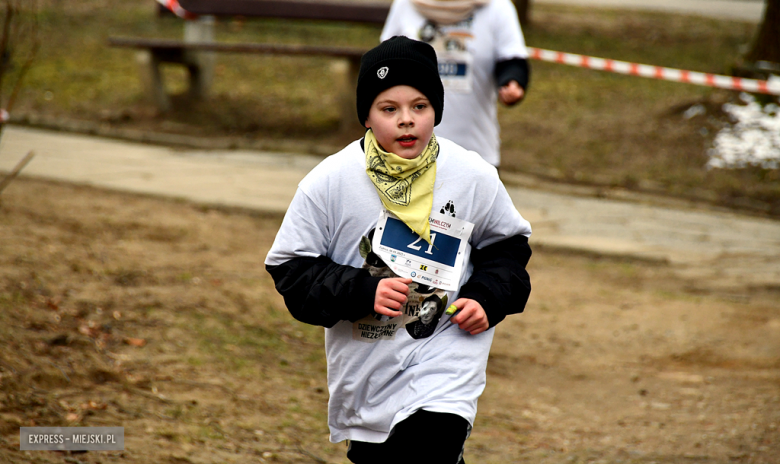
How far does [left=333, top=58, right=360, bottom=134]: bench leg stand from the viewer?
915 cm

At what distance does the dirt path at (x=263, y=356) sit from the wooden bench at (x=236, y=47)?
137 inches

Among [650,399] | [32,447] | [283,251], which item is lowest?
[650,399]

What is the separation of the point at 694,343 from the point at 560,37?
30.7 ft

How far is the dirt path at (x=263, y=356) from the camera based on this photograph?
11.3 feet

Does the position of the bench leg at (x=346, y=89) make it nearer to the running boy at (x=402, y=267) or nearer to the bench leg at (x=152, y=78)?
the bench leg at (x=152, y=78)

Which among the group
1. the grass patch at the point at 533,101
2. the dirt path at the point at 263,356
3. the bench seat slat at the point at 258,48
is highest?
the bench seat slat at the point at 258,48

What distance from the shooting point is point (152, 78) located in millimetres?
9711

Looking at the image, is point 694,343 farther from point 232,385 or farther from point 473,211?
point 473,211

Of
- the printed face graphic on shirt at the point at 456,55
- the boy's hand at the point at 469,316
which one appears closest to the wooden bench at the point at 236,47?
the printed face graphic on shirt at the point at 456,55

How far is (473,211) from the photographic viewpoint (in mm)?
2359

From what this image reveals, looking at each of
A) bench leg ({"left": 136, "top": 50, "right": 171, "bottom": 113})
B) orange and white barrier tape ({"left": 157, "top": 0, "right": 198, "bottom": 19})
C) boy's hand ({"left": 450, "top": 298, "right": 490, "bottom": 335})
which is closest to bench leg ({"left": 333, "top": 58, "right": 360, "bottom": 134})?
bench leg ({"left": 136, "top": 50, "right": 171, "bottom": 113})

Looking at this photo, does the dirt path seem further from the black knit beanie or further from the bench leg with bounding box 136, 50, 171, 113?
the bench leg with bounding box 136, 50, 171, 113

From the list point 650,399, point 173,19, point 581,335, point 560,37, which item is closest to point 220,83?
point 173,19

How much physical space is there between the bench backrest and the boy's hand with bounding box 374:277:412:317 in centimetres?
820
